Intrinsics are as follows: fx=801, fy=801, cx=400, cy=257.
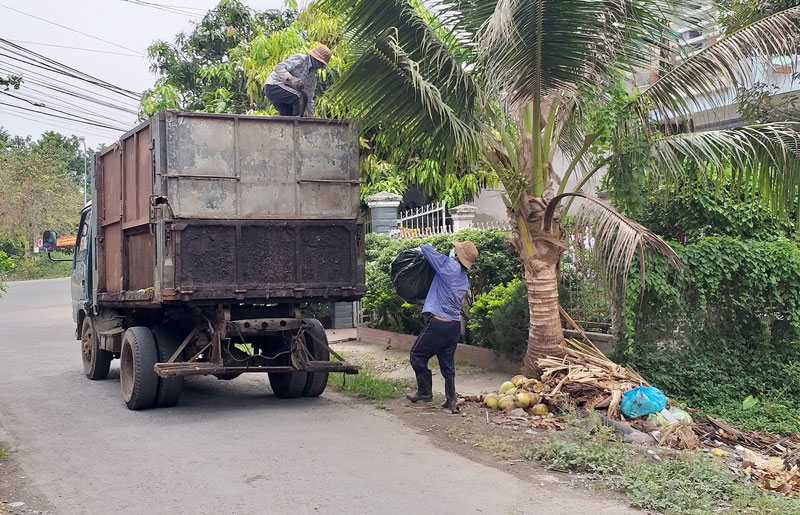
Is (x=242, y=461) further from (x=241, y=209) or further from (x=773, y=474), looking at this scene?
(x=773, y=474)

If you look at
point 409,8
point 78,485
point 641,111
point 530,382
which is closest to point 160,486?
point 78,485

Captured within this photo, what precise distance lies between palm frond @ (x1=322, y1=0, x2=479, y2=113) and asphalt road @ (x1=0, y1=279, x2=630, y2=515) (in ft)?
11.1

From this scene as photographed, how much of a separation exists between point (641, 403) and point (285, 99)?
509 centimetres

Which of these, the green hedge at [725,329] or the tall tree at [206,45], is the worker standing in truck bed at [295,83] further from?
the tall tree at [206,45]

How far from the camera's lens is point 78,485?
5.59m

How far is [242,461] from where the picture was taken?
613 centimetres

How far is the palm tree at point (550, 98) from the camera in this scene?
754 centimetres

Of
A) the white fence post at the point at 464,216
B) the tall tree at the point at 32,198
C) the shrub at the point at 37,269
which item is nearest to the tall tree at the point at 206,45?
the white fence post at the point at 464,216

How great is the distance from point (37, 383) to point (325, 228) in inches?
190

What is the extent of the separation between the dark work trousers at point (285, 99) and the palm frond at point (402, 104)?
34.7 inches

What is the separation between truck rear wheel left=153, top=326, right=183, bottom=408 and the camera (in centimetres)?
818

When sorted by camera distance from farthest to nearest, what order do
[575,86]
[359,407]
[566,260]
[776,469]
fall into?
[566,260]
[359,407]
[575,86]
[776,469]

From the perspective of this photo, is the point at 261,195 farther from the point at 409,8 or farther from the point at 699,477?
the point at 699,477

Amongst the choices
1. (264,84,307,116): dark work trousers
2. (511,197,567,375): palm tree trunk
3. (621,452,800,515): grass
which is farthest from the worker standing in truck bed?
(621,452,800,515): grass
